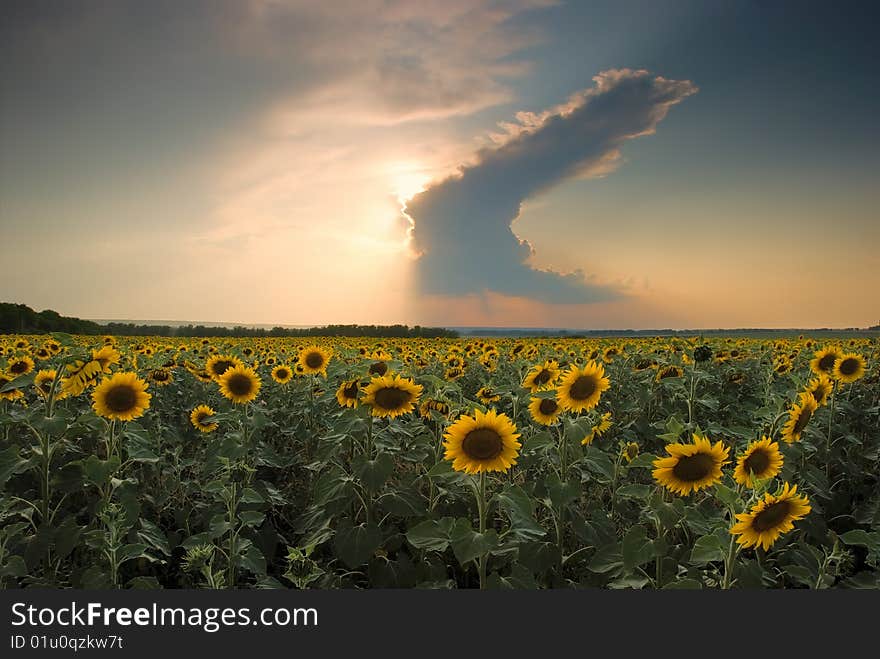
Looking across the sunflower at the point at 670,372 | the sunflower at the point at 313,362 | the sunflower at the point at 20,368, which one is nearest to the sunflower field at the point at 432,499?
the sunflower at the point at 313,362

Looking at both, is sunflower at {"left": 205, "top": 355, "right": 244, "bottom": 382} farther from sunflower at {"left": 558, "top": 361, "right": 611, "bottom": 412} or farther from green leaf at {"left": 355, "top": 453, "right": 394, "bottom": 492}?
sunflower at {"left": 558, "top": 361, "right": 611, "bottom": 412}

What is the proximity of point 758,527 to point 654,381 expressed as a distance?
576 cm

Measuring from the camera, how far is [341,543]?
3793mm

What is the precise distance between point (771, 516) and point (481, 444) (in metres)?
1.66

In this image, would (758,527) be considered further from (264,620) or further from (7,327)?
(7,327)

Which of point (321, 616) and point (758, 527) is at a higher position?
point (758, 527)

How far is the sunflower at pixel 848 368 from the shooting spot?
21.5 ft

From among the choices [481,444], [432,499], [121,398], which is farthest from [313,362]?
[481,444]

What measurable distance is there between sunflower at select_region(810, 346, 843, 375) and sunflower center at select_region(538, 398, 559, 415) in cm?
385

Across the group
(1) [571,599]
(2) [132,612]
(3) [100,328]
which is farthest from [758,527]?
(3) [100,328]

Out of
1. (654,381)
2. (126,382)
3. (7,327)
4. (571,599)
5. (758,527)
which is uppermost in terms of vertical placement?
(7,327)

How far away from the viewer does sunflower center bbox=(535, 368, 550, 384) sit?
5410 mm

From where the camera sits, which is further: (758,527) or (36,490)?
(36,490)

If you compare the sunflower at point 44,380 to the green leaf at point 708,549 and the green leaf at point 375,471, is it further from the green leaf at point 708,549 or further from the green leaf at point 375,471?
the green leaf at point 708,549
